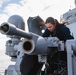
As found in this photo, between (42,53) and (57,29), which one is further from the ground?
(57,29)

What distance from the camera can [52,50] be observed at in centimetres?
374

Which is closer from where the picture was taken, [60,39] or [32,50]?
[32,50]

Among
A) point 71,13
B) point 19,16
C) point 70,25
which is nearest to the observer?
point 19,16

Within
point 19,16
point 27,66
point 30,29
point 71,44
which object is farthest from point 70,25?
point 71,44

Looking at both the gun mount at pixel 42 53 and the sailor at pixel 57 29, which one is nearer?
the gun mount at pixel 42 53

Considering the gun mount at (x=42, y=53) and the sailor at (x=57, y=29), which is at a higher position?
the sailor at (x=57, y=29)

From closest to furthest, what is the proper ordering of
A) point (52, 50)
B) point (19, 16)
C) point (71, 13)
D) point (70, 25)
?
point (52, 50)
point (19, 16)
point (70, 25)
point (71, 13)

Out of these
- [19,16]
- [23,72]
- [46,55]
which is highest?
[19,16]

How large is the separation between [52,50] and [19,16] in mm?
2509

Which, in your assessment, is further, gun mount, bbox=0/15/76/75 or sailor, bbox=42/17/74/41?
sailor, bbox=42/17/74/41

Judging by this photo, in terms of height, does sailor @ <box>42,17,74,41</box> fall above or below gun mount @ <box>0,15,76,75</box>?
above

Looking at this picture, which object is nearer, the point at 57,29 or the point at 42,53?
the point at 42,53

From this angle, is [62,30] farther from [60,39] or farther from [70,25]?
[70,25]

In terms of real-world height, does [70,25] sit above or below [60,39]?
above
